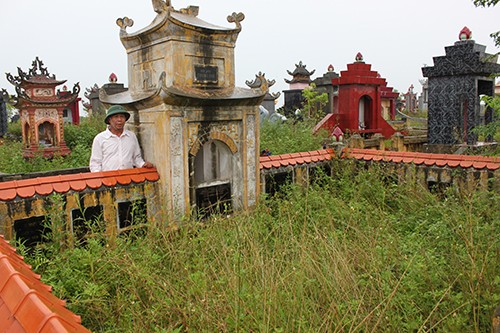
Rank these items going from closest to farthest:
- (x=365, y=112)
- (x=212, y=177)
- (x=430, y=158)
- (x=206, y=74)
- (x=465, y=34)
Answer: (x=206, y=74) < (x=212, y=177) < (x=430, y=158) < (x=465, y=34) < (x=365, y=112)

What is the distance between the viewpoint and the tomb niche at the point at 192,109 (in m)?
5.86

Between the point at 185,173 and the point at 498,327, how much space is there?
436cm

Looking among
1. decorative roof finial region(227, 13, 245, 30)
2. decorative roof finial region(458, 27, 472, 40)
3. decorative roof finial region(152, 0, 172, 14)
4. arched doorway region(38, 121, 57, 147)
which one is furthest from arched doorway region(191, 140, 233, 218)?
arched doorway region(38, 121, 57, 147)

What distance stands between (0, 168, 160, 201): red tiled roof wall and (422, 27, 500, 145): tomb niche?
27.7ft

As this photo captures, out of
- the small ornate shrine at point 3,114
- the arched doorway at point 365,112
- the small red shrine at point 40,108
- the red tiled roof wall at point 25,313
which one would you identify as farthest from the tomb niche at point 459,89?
the small ornate shrine at point 3,114

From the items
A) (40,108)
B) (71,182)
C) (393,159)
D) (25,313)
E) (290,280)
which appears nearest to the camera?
(25,313)

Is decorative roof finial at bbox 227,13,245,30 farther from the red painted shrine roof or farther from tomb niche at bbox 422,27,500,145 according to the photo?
tomb niche at bbox 422,27,500,145

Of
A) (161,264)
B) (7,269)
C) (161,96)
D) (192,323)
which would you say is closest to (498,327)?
(192,323)

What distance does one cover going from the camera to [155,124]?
19.7 ft

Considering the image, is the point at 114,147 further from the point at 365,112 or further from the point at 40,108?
the point at 365,112

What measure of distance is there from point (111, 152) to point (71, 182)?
91 centimetres

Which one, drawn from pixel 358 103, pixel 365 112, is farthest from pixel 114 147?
pixel 365 112

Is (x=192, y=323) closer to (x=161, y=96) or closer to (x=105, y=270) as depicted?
(x=105, y=270)

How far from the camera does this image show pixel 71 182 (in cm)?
526
